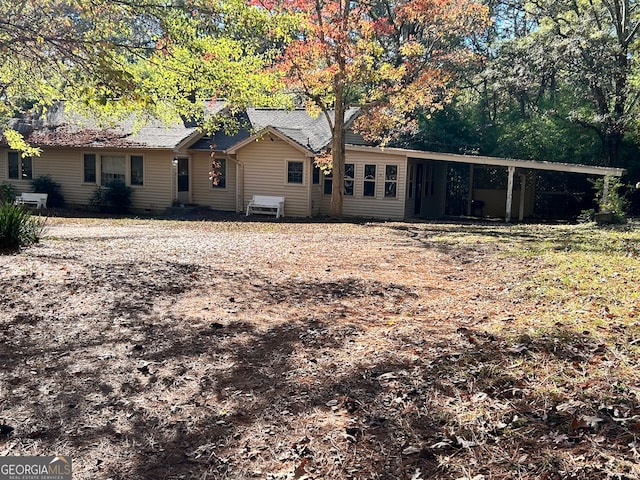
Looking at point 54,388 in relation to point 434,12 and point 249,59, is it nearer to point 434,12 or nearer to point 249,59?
point 249,59

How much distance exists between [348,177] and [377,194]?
4.69 feet

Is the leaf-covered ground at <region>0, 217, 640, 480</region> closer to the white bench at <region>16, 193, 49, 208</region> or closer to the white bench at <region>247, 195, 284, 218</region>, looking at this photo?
the white bench at <region>247, 195, 284, 218</region>

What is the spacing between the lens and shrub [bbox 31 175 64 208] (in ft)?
75.8

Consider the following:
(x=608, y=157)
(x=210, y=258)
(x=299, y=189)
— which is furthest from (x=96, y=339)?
(x=608, y=157)

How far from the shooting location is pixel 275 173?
2172 cm

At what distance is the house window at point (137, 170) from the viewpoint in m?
22.8

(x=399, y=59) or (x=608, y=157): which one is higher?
(x=399, y=59)

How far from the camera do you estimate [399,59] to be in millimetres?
26188

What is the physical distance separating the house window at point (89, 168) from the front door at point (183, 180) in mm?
3630

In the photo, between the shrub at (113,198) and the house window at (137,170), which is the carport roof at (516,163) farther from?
the shrub at (113,198)

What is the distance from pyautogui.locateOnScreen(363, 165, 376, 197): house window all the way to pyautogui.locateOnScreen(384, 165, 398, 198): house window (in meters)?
0.48

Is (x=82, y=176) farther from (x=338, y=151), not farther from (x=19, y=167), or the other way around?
(x=338, y=151)

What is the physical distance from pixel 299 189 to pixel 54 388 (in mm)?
17746

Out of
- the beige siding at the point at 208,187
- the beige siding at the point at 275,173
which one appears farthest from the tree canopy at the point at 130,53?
the beige siding at the point at 208,187
